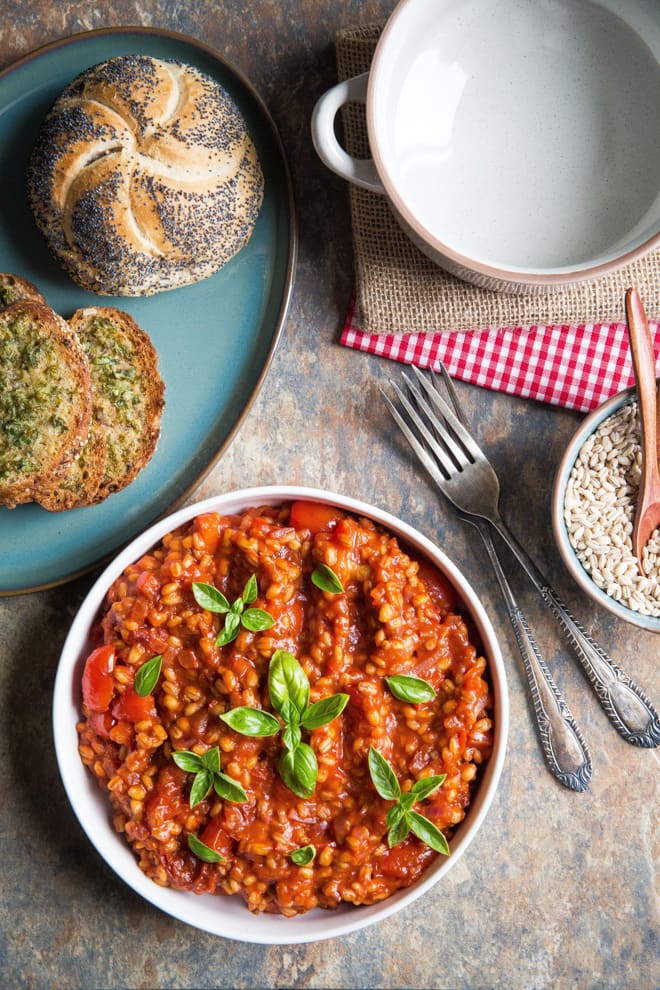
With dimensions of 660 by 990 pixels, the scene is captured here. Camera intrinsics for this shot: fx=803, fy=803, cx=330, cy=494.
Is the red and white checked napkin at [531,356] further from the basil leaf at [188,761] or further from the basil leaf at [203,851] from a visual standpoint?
the basil leaf at [203,851]

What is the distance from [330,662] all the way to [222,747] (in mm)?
457

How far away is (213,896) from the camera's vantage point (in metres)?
2.92

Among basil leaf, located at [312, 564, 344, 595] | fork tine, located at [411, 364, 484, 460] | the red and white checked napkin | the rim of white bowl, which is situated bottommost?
basil leaf, located at [312, 564, 344, 595]

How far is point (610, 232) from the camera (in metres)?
2.78

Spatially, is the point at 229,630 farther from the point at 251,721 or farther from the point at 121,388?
the point at 121,388

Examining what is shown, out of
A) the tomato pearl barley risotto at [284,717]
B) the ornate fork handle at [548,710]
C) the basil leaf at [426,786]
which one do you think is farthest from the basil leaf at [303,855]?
the ornate fork handle at [548,710]

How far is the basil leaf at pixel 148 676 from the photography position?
2670mm

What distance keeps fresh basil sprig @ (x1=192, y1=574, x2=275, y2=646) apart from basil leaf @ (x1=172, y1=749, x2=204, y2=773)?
375mm

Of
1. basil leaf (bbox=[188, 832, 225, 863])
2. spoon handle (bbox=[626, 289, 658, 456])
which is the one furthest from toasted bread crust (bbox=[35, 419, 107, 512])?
spoon handle (bbox=[626, 289, 658, 456])

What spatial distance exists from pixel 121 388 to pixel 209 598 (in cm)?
92

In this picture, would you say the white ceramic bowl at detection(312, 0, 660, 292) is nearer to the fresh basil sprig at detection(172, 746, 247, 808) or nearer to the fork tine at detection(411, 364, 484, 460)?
the fork tine at detection(411, 364, 484, 460)

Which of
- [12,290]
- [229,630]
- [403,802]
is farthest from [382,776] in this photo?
[12,290]

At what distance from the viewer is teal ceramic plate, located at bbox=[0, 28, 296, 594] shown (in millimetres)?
3053

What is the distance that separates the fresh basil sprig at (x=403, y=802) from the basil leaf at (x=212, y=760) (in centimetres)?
51
